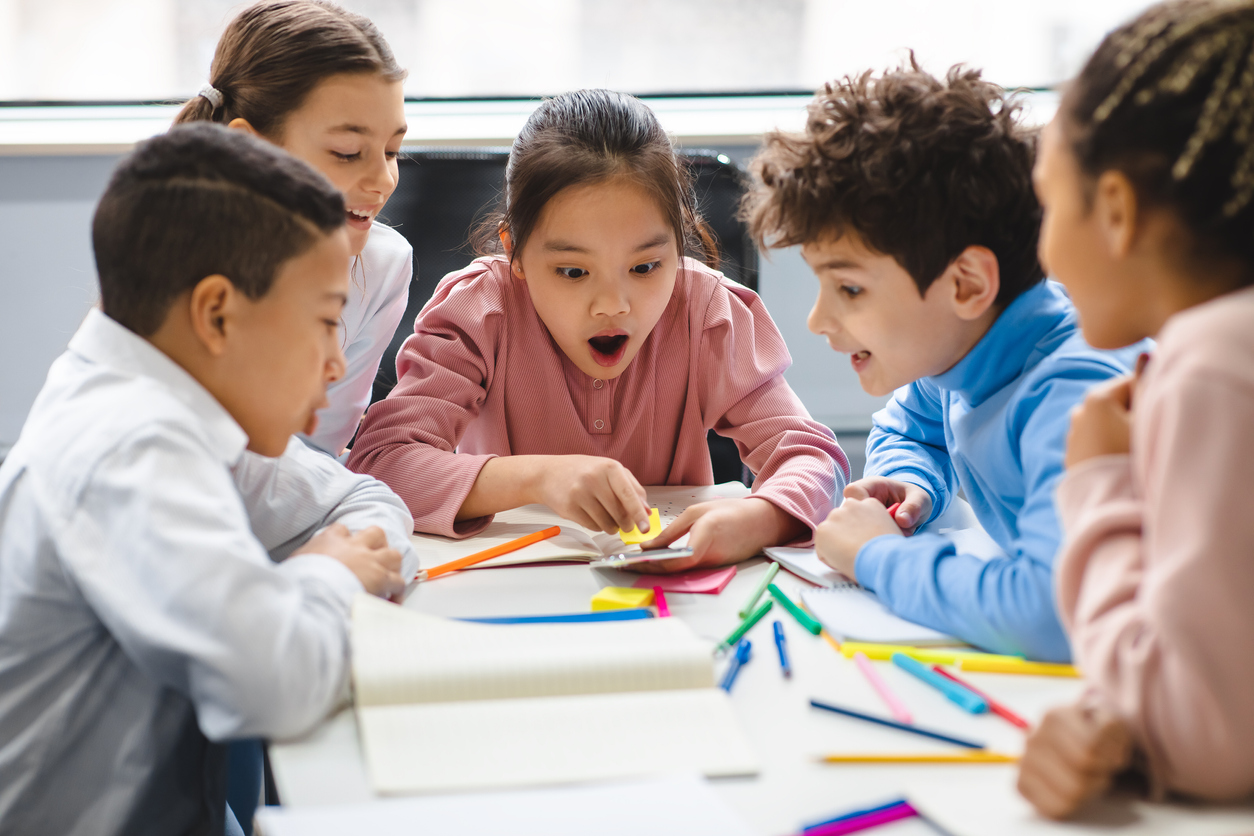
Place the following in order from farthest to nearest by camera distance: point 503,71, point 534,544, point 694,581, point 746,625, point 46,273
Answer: point 503,71, point 46,273, point 534,544, point 694,581, point 746,625

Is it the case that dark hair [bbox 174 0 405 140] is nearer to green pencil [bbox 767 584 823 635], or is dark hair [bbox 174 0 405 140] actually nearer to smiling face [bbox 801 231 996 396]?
smiling face [bbox 801 231 996 396]


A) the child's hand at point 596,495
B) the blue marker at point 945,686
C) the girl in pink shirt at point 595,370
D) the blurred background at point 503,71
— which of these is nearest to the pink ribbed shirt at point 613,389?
the girl in pink shirt at point 595,370

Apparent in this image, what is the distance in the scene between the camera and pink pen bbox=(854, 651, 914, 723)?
0.65 m

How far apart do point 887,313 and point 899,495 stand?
220 mm

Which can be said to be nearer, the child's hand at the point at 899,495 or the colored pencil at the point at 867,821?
the colored pencil at the point at 867,821

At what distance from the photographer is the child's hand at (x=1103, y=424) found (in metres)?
0.60

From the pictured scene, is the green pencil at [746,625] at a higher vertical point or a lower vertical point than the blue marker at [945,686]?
lower

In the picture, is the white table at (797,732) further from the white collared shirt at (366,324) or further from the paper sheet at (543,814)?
the white collared shirt at (366,324)

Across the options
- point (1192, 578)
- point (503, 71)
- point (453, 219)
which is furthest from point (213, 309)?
point (503, 71)

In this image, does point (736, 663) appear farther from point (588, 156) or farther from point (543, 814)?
point (588, 156)

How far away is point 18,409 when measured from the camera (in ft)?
8.73

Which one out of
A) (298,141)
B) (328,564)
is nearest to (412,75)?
(298,141)

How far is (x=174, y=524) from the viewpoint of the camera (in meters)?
0.63

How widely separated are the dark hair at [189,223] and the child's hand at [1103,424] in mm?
570
